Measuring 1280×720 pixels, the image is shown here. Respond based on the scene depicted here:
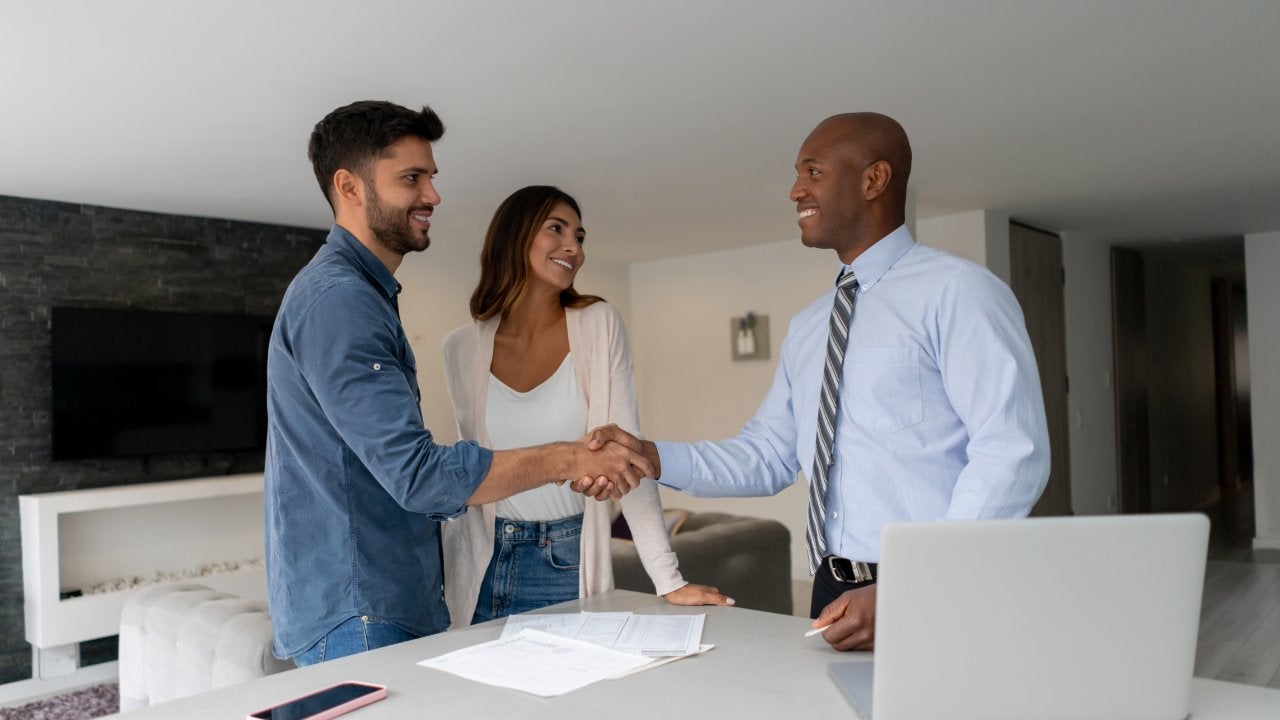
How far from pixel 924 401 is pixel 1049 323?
578 centimetres

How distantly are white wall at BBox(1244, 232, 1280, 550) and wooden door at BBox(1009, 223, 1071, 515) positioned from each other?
1552mm

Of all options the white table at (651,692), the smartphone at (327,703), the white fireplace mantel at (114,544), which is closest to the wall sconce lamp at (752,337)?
the white fireplace mantel at (114,544)

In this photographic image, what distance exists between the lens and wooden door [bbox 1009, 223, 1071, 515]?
6.45 meters

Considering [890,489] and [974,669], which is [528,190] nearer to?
[890,489]

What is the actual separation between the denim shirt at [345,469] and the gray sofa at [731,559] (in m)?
2.01

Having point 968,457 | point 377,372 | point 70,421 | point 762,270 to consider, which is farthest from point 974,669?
point 762,270

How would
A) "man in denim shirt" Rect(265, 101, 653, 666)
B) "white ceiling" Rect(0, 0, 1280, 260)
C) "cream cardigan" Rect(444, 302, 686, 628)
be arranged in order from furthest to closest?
"white ceiling" Rect(0, 0, 1280, 260), "cream cardigan" Rect(444, 302, 686, 628), "man in denim shirt" Rect(265, 101, 653, 666)

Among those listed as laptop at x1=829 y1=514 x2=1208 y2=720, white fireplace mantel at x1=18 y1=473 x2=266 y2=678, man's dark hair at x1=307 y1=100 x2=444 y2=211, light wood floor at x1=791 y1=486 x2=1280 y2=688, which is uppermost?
man's dark hair at x1=307 y1=100 x2=444 y2=211

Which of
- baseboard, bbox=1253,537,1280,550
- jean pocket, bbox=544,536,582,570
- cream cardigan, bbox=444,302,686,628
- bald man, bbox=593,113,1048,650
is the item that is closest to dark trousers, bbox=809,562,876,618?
bald man, bbox=593,113,1048,650

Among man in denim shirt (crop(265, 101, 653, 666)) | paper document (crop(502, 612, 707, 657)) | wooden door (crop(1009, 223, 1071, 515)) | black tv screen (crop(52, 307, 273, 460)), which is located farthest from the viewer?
wooden door (crop(1009, 223, 1071, 515))

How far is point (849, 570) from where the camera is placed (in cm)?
161

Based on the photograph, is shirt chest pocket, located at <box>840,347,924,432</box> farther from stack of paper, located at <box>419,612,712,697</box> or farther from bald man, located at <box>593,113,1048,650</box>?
stack of paper, located at <box>419,612,712,697</box>

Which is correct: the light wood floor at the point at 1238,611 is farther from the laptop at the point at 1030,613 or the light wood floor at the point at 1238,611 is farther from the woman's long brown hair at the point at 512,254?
the laptop at the point at 1030,613

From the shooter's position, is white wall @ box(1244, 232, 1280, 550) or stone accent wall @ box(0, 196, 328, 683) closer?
stone accent wall @ box(0, 196, 328, 683)
